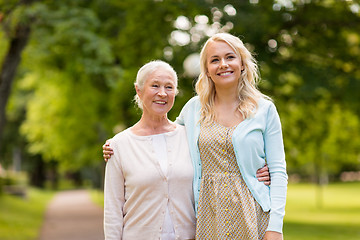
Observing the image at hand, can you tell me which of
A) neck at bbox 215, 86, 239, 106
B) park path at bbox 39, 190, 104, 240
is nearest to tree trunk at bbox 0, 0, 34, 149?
park path at bbox 39, 190, 104, 240

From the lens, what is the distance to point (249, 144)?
3.15m

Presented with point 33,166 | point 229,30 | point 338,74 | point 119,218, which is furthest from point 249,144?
point 33,166

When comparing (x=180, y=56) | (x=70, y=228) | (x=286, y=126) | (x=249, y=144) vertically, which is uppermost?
(x=180, y=56)

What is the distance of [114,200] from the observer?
3.33 metres

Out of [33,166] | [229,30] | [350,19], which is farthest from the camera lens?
[33,166]

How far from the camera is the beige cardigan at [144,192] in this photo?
3277 mm

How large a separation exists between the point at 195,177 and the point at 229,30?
8457 mm

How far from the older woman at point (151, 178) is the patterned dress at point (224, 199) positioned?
124 mm

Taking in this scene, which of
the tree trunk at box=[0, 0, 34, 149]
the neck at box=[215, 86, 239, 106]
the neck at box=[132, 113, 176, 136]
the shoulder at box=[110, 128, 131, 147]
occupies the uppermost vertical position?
the tree trunk at box=[0, 0, 34, 149]

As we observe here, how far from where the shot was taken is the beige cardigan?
3277mm

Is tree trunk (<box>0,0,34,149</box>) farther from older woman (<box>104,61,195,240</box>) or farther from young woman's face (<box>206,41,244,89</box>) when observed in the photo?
young woman's face (<box>206,41,244,89</box>)

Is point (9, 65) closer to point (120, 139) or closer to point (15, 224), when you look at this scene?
point (15, 224)

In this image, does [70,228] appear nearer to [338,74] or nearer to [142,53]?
[142,53]

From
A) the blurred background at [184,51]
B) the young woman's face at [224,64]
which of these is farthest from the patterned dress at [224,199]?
the blurred background at [184,51]
